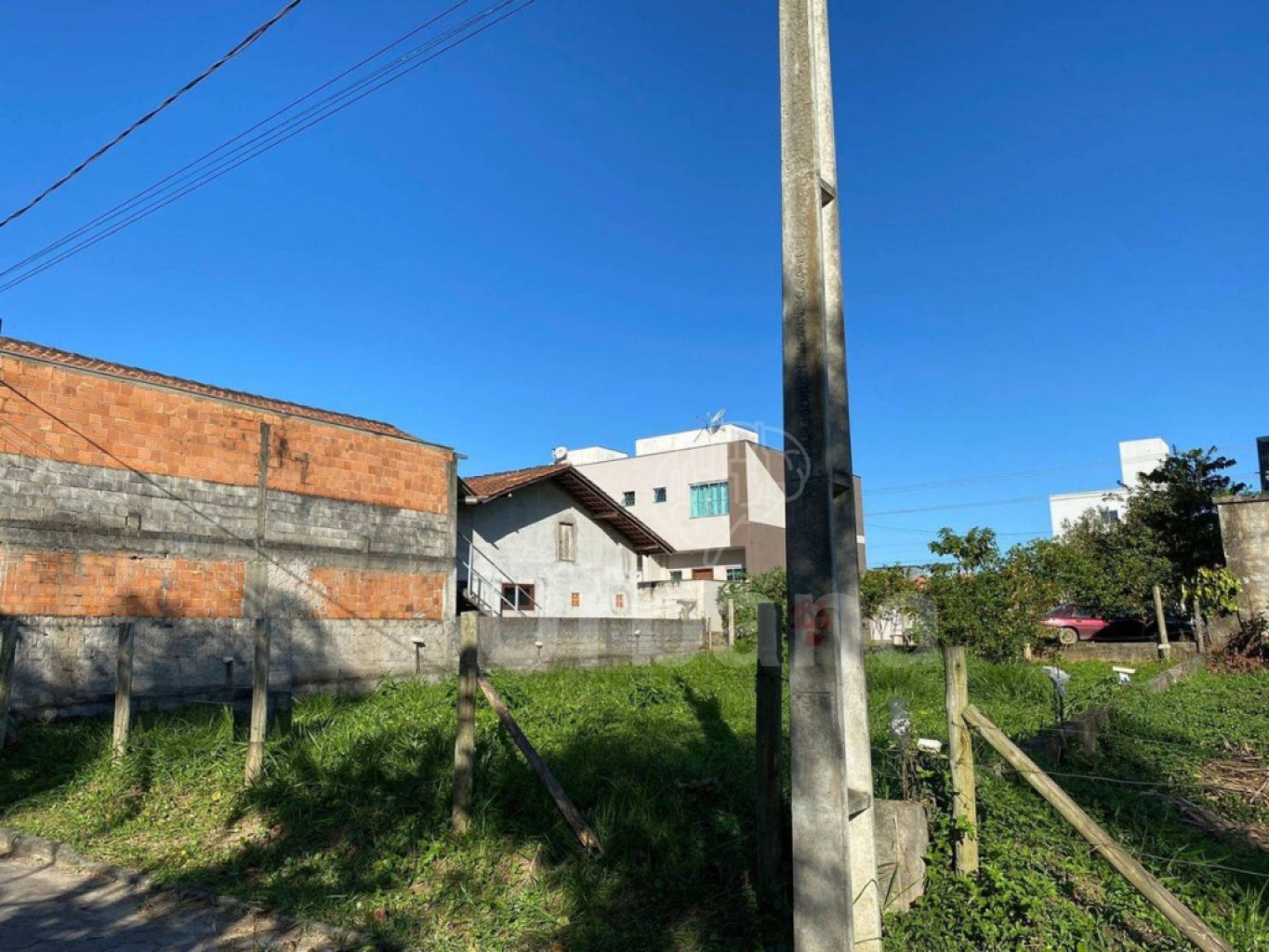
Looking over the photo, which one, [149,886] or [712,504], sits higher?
[712,504]

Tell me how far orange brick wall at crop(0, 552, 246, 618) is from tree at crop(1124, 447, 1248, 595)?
82.3 feet

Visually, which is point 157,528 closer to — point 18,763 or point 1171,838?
point 18,763

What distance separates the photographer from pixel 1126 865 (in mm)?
3885

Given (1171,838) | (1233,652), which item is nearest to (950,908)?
(1171,838)

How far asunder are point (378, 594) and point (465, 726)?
1110 centimetres

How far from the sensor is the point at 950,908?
4.45 m

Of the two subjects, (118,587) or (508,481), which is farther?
(508,481)

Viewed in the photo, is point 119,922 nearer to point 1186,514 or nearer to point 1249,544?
point 1249,544

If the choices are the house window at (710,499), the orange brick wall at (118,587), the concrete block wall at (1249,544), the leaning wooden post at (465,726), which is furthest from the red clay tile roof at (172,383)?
the house window at (710,499)

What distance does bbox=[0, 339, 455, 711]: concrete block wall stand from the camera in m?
12.3

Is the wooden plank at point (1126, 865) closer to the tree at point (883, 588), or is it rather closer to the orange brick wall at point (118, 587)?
the orange brick wall at point (118, 587)

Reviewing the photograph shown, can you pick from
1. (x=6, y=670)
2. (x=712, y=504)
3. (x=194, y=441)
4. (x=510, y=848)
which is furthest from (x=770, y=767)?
(x=712, y=504)

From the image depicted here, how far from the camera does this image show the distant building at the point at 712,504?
3553 centimetres

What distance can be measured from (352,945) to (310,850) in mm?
1463
